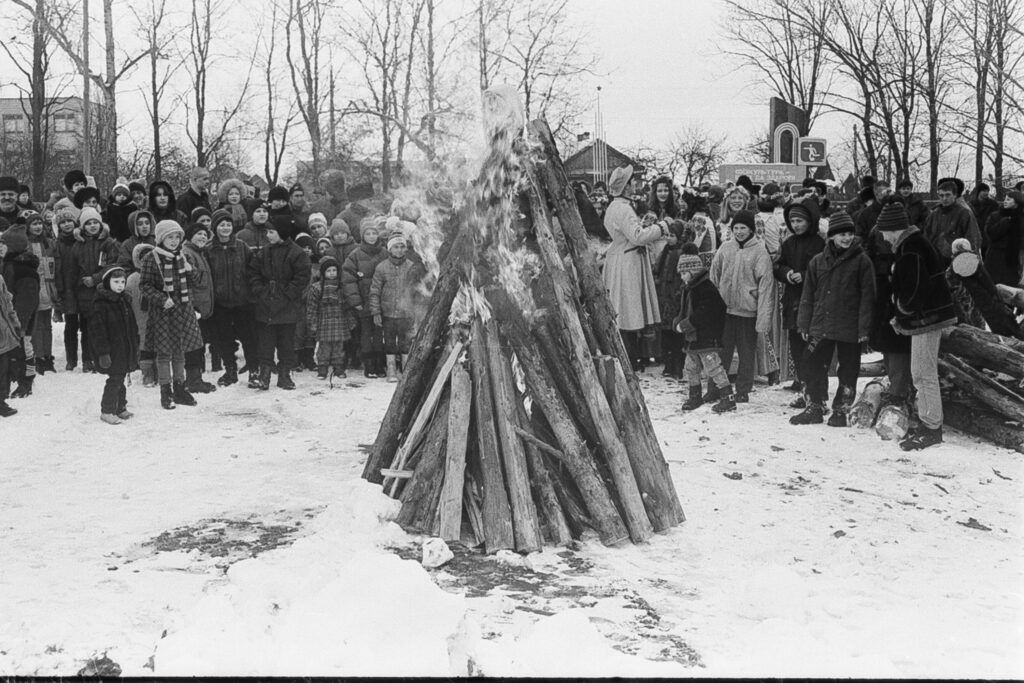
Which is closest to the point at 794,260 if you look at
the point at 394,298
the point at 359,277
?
the point at 394,298

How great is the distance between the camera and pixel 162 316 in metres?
8.44

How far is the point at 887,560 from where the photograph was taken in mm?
4414

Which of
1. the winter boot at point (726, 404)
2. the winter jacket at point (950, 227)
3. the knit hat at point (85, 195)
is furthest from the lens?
the knit hat at point (85, 195)

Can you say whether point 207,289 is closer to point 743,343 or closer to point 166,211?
point 166,211

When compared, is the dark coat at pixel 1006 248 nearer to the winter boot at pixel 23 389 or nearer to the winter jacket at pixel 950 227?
the winter jacket at pixel 950 227

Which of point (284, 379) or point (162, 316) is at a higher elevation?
point (162, 316)

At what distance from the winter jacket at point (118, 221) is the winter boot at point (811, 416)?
308 inches

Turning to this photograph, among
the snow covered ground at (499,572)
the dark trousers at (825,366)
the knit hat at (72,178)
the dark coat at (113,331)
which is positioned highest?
the knit hat at (72,178)

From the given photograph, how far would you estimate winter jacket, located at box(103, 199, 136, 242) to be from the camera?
10.8 metres

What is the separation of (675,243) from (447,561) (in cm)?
648

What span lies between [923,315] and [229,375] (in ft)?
21.8

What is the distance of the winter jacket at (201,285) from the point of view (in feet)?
30.4

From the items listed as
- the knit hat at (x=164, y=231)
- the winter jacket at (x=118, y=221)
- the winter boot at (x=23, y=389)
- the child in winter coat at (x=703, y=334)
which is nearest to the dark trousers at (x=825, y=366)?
the child in winter coat at (x=703, y=334)

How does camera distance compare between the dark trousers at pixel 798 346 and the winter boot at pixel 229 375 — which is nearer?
the dark trousers at pixel 798 346
